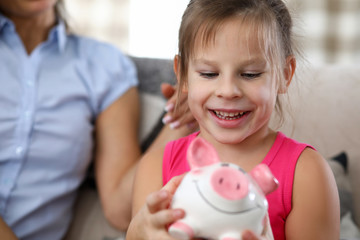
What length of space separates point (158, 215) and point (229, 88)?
0.81 feet

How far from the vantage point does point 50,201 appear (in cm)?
133

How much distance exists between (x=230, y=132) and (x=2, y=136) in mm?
748

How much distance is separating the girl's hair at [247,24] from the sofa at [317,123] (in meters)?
0.16

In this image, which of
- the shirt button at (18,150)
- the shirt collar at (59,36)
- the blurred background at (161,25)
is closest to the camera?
the shirt button at (18,150)

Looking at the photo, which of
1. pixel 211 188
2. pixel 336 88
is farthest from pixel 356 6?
pixel 211 188

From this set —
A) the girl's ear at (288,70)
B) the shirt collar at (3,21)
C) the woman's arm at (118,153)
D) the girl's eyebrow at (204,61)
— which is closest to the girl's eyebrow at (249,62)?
the girl's eyebrow at (204,61)

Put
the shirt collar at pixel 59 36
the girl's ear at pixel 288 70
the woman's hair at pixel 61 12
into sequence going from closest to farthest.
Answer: the girl's ear at pixel 288 70, the shirt collar at pixel 59 36, the woman's hair at pixel 61 12

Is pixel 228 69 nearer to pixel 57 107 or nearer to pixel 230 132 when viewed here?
pixel 230 132

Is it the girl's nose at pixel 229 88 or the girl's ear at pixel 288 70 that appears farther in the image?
the girl's ear at pixel 288 70

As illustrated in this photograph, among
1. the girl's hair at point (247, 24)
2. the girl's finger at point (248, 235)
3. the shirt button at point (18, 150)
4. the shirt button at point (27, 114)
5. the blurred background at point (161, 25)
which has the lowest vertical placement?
the blurred background at point (161, 25)

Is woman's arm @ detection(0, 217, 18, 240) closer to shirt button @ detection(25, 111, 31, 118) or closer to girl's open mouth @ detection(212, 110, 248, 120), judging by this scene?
shirt button @ detection(25, 111, 31, 118)

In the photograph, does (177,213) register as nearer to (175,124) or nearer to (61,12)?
(175,124)

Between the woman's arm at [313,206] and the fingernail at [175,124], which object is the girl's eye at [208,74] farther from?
the fingernail at [175,124]

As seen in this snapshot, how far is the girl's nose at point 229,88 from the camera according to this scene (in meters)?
0.76
